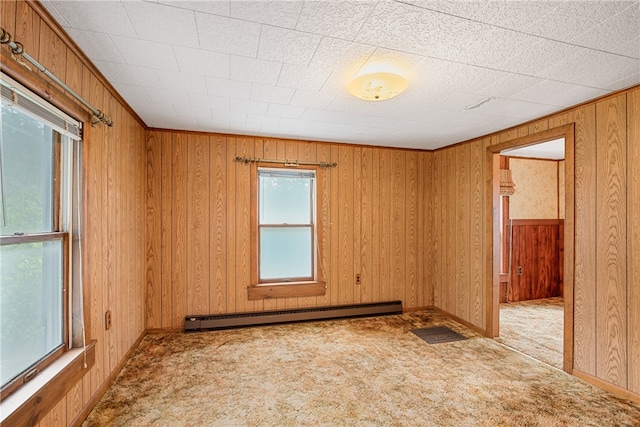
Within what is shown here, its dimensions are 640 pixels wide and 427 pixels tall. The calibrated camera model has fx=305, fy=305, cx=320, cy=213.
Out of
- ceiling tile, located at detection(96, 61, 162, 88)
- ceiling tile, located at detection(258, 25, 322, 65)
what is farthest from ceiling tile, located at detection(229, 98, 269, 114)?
ceiling tile, located at detection(258, 25, 322, 65)

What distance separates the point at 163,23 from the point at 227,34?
32cm

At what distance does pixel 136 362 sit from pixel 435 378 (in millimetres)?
2709

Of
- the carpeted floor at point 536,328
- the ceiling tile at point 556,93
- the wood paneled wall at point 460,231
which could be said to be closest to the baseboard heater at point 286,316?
the wood paneled wall at point 460,231

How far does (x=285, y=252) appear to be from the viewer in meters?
4.11

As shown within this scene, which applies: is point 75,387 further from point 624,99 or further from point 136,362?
point 624,99

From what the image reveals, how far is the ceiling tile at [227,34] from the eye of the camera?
157 cm

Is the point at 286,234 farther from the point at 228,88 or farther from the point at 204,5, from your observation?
the point at 204,5

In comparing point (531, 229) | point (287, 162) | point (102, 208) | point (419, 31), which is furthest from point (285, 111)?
point (531, 229)

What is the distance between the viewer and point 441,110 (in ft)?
9.35

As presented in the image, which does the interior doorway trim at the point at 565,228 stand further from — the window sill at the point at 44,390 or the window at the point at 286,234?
the window sill at the point at 44,390

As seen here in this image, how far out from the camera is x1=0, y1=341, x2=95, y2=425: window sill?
53.2 inches

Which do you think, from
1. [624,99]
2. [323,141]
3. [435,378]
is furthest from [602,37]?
[323,141]

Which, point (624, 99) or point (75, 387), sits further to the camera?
point (624, 99)

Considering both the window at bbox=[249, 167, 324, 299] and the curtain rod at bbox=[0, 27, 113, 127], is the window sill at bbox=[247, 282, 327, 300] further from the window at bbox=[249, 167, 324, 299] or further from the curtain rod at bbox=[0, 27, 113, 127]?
the curtain rod at bbox=[0, 27, 113, 127]
